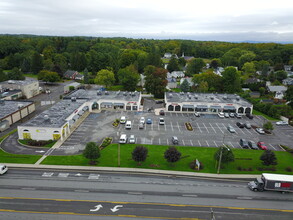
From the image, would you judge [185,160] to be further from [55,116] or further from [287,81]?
[287,81]

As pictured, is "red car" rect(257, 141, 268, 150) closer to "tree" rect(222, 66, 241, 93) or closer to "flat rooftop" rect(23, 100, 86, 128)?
"flat rooftop" rect(23, 100, 86, 128)

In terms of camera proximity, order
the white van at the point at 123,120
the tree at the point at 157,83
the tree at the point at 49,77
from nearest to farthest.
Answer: the white van at the point at 123,120 → the tree at the point at 157,83 → the tree at the point at 49,77

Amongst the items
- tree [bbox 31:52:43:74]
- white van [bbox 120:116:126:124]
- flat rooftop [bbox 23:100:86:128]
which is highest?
tree [bbox 31:52:43:74]

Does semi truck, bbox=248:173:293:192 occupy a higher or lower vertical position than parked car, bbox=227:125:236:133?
higher

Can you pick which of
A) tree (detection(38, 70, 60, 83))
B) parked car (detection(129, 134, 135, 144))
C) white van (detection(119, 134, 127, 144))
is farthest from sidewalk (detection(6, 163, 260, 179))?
tree (detection(38, 70, 60, 83))

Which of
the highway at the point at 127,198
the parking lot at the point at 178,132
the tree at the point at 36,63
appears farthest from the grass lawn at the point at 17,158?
the tree at the point at 36,63

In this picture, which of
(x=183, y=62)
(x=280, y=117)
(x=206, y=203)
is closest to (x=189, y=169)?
(x=206, y=203)

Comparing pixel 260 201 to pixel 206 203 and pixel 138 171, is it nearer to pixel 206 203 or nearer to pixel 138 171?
pixel 206 203

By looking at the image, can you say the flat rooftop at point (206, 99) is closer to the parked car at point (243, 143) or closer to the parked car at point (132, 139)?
the parked car at point (243, 143)
